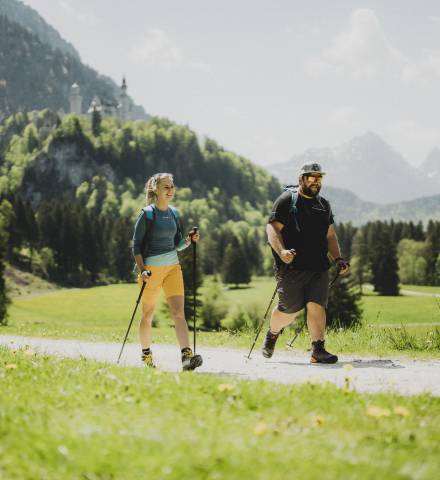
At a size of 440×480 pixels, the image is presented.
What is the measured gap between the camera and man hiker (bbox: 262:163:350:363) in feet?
28.7

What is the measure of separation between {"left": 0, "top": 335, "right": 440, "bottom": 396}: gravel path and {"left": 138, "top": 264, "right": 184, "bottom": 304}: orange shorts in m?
1.13

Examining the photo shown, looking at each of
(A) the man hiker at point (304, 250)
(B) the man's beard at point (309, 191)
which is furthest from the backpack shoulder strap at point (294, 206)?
(B) the man's beard at point (309, 191)

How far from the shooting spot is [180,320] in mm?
8602

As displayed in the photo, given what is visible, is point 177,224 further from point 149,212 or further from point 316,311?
point 316,311

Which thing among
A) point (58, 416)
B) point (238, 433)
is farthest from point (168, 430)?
point (58, 416)

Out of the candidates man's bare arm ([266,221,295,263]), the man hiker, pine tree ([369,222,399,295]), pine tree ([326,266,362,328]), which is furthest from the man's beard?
pine tree ([369,222,399,295])

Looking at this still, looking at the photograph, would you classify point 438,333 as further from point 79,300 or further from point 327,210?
point 79,300

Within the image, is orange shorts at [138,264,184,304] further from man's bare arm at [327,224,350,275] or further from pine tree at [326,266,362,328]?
pine tree at [326,266,362,328]

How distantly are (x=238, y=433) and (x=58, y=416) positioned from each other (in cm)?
148

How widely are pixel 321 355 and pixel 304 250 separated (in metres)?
1.58

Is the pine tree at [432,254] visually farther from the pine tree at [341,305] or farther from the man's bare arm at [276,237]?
the man's bare arm at [276,237]

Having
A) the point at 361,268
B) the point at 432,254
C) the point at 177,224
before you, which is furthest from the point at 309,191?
the point at 432,254

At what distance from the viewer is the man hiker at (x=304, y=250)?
28.7ft

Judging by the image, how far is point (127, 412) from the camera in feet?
15.4
